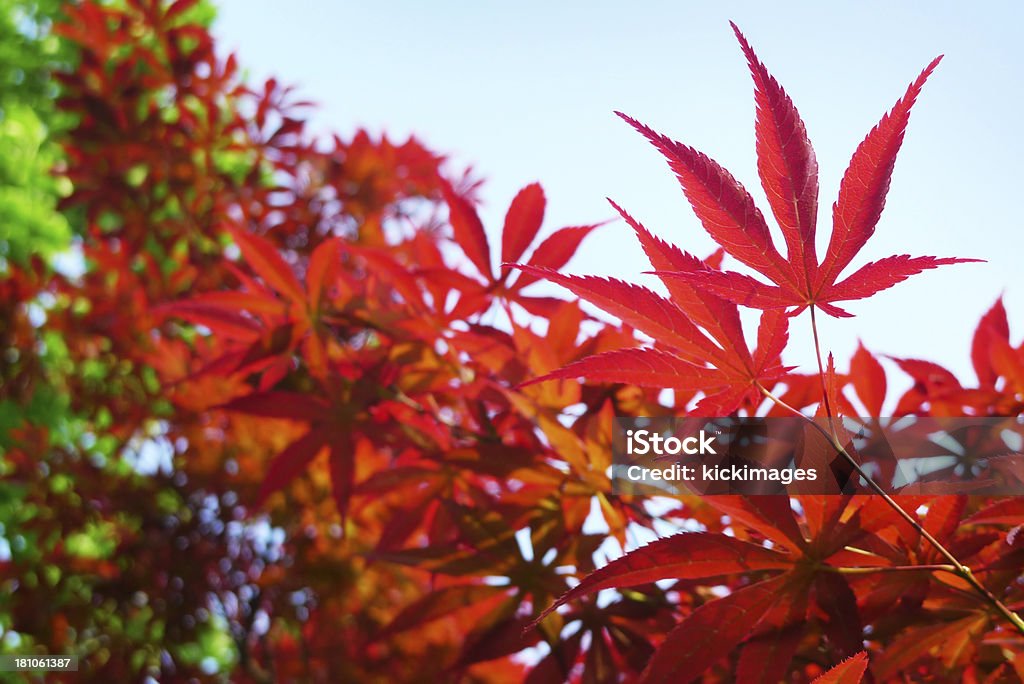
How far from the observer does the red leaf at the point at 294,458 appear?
0.82 m

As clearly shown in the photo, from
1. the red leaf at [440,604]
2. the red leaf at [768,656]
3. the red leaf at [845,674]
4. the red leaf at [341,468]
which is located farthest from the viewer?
the red leaf at [341,468]

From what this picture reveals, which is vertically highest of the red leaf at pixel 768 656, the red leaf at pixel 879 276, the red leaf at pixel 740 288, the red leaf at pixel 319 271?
the red leaf at pixel 319 271

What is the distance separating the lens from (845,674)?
41 cm

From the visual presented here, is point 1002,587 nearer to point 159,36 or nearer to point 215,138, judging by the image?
point 215,138

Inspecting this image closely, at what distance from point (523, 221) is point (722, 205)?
0.43m

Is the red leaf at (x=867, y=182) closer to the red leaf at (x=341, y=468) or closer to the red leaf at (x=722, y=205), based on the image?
the red leaf at (x=722, y=205)

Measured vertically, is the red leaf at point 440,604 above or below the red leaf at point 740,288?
below

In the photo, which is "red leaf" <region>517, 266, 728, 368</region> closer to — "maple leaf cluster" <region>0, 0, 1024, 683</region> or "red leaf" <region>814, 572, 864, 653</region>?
"maple leaf cluster" <region>0, 0, 1024, 683</region>

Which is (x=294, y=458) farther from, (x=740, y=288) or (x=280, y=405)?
(x=740, y=288)

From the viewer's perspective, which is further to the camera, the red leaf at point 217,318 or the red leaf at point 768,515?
the red leaf at point 217,318

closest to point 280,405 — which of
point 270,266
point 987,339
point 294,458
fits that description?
point 294,458

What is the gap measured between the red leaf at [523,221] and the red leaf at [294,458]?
0.98 feet

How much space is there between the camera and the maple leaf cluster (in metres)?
0.47

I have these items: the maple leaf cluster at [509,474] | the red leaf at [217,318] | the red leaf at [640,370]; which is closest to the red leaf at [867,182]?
the maple leaf cluster at [509,474]
